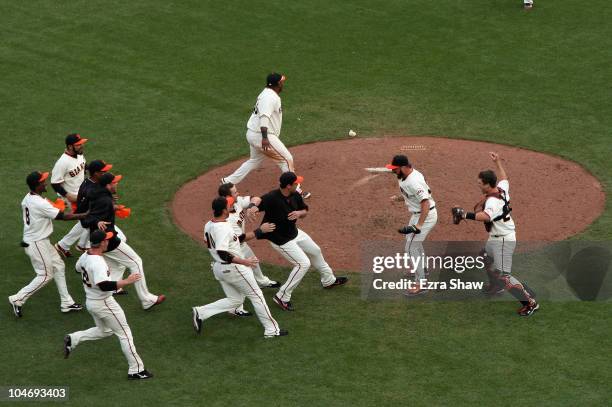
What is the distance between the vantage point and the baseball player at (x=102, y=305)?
10812 millimetres

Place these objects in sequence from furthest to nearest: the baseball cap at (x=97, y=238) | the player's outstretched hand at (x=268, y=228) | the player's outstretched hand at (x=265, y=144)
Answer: the player's outstretched hand at (x=265, y=144) < the player's outstretched hand at (x=268, y=228) < the baseball cap at (x=97, y=238)

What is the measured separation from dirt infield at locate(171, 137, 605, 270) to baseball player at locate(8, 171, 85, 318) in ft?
7.88

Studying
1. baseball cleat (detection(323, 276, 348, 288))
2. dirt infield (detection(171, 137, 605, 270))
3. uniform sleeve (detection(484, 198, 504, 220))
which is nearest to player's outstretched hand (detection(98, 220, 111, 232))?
dirt infield (detection(171, 137, 605, 270))

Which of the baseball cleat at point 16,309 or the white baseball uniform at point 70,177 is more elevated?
the white baseball uniform at point 70,177

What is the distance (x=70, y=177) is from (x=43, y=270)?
157 cm

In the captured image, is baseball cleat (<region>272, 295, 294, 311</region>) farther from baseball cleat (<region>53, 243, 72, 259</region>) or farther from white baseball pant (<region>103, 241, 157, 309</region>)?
baseball cleat (<region>53, 243, 72, 259</region>)

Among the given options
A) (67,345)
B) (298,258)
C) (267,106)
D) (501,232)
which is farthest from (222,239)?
(267,106)

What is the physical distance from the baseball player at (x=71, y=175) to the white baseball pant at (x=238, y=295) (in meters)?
2.57

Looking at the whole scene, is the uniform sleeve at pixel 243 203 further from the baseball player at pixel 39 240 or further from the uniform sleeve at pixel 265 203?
the baseball player at pixel 39 240

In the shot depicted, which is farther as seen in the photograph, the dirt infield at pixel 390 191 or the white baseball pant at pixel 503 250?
the dirt infield at pixel 390 191

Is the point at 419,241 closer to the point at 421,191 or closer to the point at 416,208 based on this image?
the point at 416,208

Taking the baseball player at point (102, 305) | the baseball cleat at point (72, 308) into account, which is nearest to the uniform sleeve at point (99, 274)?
the baseball player at point (102, 305)

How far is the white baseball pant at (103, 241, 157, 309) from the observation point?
12.4m

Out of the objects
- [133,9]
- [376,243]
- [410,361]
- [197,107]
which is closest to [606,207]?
[376,243]
